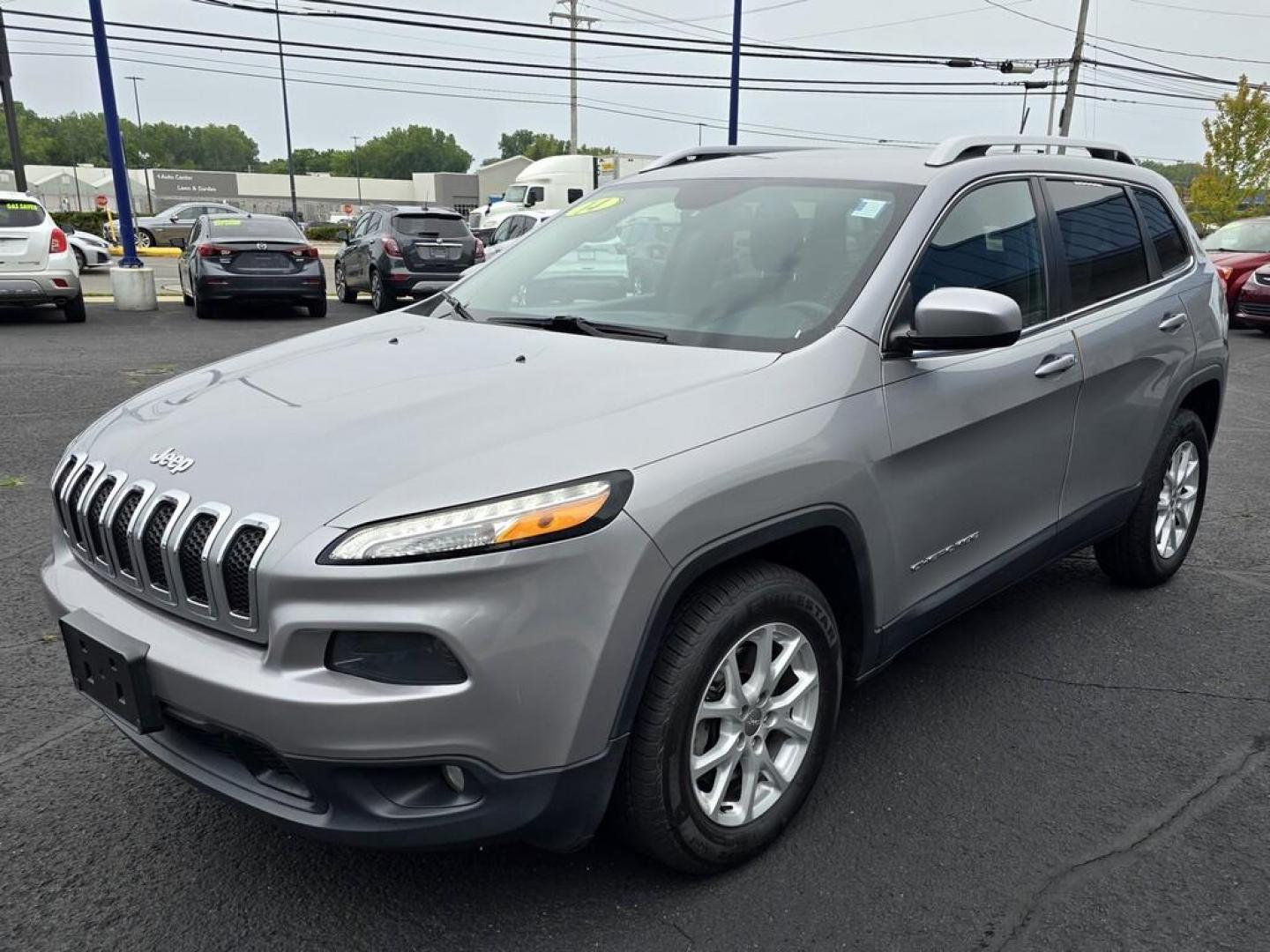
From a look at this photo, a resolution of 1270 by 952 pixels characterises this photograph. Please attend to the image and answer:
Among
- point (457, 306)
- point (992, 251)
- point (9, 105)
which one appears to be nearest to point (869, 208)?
point (992, 251)

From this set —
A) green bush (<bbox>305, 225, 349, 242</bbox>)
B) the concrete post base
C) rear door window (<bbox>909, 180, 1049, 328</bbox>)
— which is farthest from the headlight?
green bush (<bbox>305, 225, 349, 242</bbox>)

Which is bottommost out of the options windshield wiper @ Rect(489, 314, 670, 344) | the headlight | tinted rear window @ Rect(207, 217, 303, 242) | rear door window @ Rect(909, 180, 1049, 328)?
tinted rear window @ Rect(207, 217, 303, 242)

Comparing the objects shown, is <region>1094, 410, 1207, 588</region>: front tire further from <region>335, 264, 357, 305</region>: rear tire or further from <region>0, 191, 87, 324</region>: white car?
<region>335, 264, 357, 305</region>: rear tire

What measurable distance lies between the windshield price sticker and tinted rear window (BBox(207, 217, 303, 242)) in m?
11.8

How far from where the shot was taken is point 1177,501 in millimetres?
4551

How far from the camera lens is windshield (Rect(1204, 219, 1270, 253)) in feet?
49.9

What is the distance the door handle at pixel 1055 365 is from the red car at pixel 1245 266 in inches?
436

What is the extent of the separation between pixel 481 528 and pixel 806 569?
105 cm

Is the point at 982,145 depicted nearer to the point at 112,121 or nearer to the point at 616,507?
the point at 616,507

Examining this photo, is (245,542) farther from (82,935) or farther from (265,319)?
(265,319)

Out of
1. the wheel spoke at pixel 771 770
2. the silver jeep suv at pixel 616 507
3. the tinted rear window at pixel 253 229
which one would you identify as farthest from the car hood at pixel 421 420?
the tinted rear window at pixel 253 229

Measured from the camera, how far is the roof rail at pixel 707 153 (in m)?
4.08

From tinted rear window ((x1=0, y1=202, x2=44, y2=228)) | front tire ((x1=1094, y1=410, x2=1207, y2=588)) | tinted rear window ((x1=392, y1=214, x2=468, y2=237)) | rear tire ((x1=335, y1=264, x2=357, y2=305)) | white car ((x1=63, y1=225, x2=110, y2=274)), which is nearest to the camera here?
front tire ((x1=1094, y1=410, x2=1207, y2=588))

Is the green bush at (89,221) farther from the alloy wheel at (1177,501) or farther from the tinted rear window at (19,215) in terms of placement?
the alloy wheel at (1177,501)
